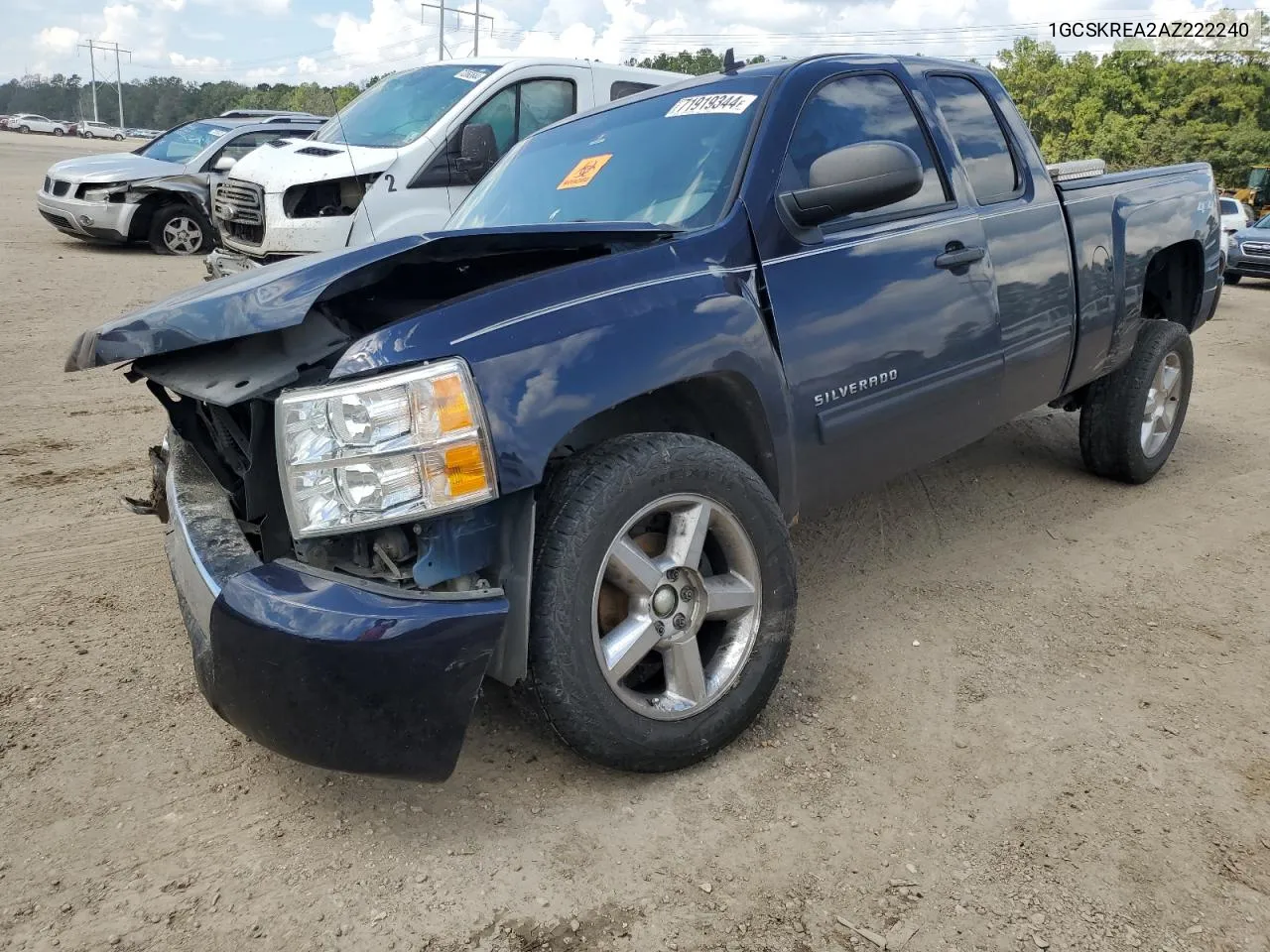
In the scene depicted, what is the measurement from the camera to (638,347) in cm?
241

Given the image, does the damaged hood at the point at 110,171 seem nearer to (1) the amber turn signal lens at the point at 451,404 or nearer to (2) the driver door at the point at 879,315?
(2) the driver door at the point at 879,315

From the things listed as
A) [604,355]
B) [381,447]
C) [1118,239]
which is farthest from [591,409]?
[1118,239]

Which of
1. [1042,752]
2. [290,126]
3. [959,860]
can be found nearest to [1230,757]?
[1042,752]

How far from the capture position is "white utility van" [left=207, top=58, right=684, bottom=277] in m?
7.90

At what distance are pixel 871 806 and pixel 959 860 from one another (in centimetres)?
26

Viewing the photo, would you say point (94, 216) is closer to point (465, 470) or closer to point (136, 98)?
point (465, 470)

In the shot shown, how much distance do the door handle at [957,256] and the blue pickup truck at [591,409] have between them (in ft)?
0.04

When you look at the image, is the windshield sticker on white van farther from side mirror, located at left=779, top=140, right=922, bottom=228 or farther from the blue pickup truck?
side mirror, located at left=779, top=140, right=922, bottom=228

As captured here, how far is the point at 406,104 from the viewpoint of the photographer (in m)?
8.52

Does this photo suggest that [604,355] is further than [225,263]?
No

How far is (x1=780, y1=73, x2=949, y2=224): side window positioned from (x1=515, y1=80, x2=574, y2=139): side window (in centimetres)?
519

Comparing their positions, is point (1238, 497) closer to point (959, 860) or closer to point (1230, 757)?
point (1230, 757)

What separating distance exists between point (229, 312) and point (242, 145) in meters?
12.0

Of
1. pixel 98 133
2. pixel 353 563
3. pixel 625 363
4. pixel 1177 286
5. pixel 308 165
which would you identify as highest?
pixel 98 133
